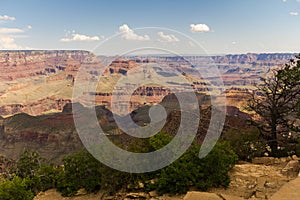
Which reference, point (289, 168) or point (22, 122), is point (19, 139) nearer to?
point (22, 122)

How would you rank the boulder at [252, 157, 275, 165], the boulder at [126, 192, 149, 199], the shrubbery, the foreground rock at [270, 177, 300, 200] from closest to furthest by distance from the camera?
the foreground rock at [270, 177, 300, 200] → the shrubbery → the boulder at [126, 192, 149, 199] → the boulder at [252, 157, 275, 165]

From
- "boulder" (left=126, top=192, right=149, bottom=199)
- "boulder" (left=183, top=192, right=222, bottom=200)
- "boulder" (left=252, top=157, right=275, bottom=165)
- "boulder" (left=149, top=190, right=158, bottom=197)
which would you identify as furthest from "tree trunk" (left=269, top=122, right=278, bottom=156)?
"boulder" (left=183, top=192, right=222, bottom=200)

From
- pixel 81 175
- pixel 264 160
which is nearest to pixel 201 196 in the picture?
pixel 264 160

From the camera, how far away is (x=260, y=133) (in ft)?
85.8

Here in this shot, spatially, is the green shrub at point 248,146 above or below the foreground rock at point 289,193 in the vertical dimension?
below

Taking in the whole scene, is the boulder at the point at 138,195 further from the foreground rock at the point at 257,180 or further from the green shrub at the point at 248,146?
the green shrub at the point at 248,146

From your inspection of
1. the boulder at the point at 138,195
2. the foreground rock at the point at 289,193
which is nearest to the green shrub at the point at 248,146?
the boulder at the point at 138,195

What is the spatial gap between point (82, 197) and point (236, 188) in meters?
11.7

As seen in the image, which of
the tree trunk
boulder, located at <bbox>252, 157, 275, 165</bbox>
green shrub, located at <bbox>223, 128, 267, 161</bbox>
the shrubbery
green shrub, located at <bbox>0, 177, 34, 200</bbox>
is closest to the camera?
the shrubbery

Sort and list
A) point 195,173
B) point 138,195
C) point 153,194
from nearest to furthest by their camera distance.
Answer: point 195,173, point 153,194, point 138,195

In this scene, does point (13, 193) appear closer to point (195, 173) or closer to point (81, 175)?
point (81, 175)

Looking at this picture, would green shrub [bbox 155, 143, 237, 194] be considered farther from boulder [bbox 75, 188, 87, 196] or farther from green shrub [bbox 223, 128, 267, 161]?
boulder [bbox 75, 188, 87, 196]

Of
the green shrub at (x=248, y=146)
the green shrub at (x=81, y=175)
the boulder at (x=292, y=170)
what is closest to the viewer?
the boulder at (x=292, y=170)

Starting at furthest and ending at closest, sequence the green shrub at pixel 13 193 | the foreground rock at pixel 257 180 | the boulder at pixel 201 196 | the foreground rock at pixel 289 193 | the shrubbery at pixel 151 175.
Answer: the green shrub at pixel 13 193
the shrubbery at pixel 151 175
the foreground rock at pixel 257 180
the boulder at pixel 201 196
the foreground rock at pixel 289 193
